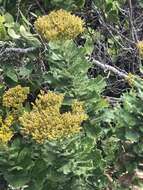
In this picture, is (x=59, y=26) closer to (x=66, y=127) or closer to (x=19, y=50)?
(x=19, y=50)

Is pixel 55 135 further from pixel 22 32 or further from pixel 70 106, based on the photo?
pixel 22 32

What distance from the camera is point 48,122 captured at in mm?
1689

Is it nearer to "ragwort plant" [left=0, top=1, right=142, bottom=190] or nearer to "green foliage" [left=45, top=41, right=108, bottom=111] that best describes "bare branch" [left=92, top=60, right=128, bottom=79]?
"ragwort plant" [left=0, top=1, right=142, bottom=190]

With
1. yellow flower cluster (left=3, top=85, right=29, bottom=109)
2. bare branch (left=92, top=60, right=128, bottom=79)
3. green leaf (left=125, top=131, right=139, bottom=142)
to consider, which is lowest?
green leaf (left=125, top=131, right=139, bottom=142)

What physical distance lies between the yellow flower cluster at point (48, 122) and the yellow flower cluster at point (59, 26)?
29 centimetres

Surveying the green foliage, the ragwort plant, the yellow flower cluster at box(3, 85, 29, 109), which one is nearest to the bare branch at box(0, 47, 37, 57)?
the ragwort plant

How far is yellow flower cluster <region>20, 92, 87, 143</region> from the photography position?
168 centimetres

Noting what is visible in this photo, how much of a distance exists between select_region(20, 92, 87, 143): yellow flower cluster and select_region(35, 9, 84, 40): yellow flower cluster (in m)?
0.29

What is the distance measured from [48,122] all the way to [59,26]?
433 mm

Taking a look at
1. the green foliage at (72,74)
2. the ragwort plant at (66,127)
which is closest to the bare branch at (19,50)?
the ragwort plant at (66,127)

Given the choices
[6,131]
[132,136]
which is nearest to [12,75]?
[6,131]

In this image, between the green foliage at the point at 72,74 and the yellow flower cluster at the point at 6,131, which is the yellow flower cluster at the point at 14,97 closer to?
the yellow flower cluster at the point at 6,131

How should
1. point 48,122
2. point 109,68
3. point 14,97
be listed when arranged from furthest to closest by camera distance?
point 109,68 < point 14,97 < point 48,122

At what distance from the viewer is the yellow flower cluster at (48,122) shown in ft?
5.50
